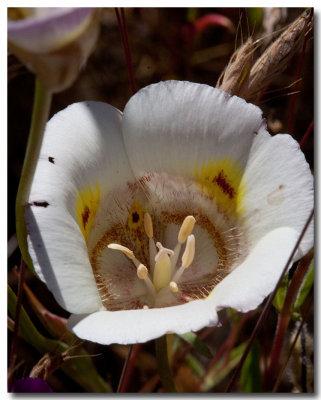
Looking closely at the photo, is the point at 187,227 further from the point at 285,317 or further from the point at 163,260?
the point at 285,317

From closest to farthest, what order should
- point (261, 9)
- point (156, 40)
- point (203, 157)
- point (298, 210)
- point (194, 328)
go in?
point (194, 328), point (298, 210), point (203, 157), point (261, 9), point (156, 40)

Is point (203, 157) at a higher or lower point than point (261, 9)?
lower

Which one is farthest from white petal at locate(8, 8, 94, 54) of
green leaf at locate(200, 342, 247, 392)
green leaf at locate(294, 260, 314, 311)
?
green leaf at locate(200, 342, 247, 392)

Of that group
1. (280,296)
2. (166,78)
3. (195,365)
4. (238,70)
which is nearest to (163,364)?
(280,296)

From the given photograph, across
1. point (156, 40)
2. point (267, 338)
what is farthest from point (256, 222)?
point (156, 40)

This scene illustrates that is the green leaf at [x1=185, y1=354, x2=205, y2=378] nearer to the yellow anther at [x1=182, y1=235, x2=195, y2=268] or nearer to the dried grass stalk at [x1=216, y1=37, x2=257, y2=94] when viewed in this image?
the yellow anther at [x1=182, y1=235, x2=195, y2=268]
